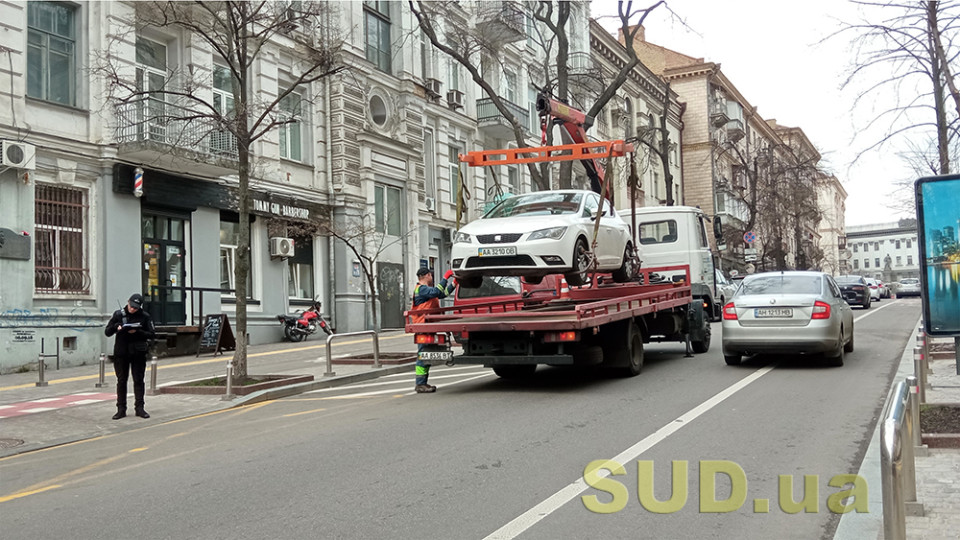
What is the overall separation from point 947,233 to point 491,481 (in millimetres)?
4969

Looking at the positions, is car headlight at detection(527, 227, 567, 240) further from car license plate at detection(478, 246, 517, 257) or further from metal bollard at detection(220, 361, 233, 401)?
metal bollard at detection(220, 361, 233, 401)

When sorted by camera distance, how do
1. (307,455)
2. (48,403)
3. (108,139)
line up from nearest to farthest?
(307,455) → (48,403) → (108,139)

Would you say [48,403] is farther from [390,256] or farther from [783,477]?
[390,256]

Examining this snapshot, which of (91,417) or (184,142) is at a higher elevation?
(184,142)

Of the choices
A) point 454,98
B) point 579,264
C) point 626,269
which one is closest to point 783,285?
point 626,269

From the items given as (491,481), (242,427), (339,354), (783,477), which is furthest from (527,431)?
(339,354)

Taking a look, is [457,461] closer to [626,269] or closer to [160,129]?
[626,269]

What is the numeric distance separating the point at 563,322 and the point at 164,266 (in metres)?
13.5

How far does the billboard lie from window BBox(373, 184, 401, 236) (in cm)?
2111

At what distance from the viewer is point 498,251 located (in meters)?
11.0

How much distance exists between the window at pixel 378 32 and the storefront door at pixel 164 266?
10.5 metres

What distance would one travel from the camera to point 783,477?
6.26m

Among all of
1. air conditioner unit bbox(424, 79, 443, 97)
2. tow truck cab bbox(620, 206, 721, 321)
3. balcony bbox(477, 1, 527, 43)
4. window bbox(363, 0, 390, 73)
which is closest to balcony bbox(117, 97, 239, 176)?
window bbox(363, 0, 390, 73)

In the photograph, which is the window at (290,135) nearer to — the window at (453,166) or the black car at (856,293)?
the window at (453,166)
